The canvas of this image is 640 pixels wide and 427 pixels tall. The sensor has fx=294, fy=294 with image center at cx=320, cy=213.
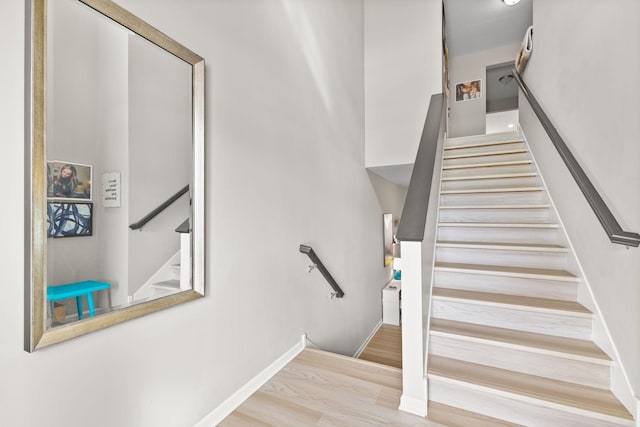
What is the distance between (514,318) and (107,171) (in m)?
2.16

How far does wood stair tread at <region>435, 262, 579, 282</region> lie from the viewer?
5.92 feet

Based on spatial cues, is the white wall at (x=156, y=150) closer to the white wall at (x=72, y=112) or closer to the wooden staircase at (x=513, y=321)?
the white wall at (x=72, y=112)


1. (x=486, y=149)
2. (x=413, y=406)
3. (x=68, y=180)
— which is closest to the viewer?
(x=68, y=180)

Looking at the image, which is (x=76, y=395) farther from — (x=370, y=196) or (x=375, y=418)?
(x=370, y=196)

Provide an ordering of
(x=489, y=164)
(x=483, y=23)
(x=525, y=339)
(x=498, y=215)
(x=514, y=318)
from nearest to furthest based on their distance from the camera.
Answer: (x=525, y=339), (x=514, y=318), (x=498, y=215), (x=489, y=164), (x=483, y=23)

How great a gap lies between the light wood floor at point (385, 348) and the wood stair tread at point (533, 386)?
211cm

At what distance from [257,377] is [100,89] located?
1647 millimetres

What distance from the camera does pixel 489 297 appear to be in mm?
1830

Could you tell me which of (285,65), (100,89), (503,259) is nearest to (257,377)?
(100,89)

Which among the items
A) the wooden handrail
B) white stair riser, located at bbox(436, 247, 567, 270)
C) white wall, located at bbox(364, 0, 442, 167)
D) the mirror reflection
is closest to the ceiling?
white wall, located at bbox(364, 0, 442, 167)

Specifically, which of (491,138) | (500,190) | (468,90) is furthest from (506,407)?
(468,90)

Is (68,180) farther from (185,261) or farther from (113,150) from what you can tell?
(185,261)

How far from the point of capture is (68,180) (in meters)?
0.96

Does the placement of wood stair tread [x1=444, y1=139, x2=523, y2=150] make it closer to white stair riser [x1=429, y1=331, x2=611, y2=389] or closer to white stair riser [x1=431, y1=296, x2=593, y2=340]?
white stair riser [x1=431, y1=296, x2=593, y2=340]
